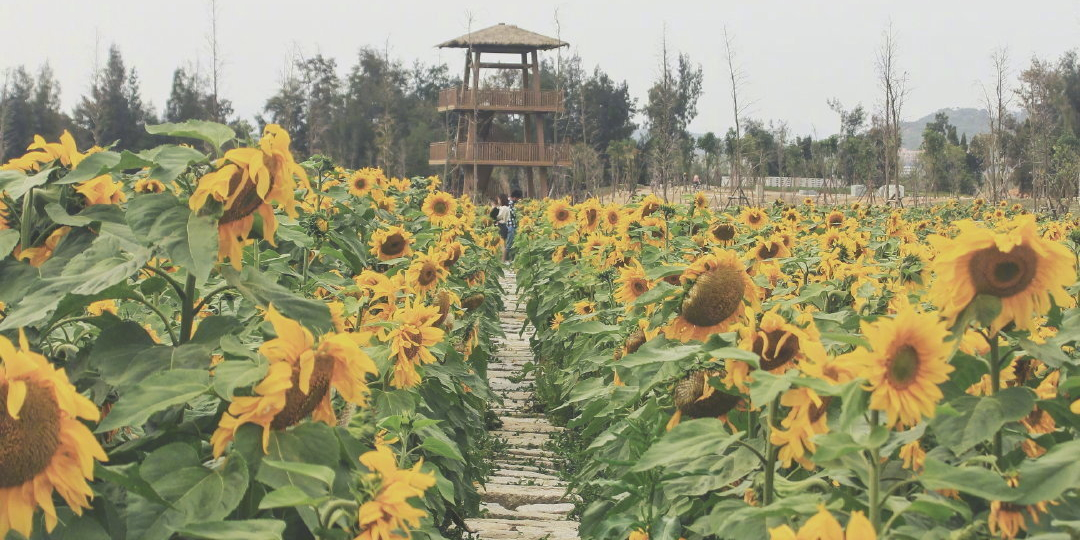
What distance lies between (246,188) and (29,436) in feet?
1.70

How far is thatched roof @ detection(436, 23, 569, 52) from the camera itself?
31.6 meters

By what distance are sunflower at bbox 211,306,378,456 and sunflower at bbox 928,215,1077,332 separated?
0.93 meters

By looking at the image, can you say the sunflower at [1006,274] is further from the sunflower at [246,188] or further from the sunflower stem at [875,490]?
the sunflower at [246,188]

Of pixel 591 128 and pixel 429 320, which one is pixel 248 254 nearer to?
pixel 429 320

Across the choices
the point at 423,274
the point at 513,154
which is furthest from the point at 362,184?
the point at 513,154

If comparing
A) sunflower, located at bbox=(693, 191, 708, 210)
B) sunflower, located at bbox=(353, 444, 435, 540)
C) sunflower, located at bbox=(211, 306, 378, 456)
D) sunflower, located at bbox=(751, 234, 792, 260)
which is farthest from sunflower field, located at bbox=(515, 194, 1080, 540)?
sunflower, located at bbox=(693, 191, 708, 210)

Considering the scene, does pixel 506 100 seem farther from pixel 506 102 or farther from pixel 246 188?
pixel 246 188

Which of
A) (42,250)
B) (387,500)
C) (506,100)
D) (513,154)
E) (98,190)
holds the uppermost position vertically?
(506,100)

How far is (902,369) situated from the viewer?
1583 mm

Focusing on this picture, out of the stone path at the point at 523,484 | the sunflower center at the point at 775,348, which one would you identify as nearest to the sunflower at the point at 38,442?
the sunflower center at the point at 775,348

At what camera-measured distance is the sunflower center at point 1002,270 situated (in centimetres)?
177

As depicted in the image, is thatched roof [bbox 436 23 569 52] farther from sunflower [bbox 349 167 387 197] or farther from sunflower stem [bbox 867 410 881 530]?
sunflower stem [bbox 867 410 881 530]

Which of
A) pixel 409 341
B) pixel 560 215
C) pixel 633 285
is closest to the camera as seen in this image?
pixel 409 341

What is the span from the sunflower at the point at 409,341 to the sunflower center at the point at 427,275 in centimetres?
129
